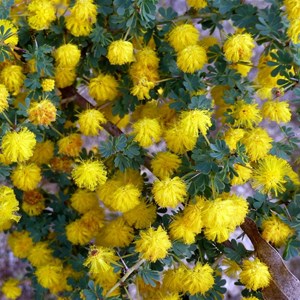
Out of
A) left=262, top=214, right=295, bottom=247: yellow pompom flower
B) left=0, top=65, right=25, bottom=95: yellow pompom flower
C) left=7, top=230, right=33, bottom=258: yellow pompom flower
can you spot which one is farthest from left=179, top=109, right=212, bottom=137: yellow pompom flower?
left=7, top=230, right=33, bottom=258: yellow pompom flower

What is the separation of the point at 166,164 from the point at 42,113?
0.23 m

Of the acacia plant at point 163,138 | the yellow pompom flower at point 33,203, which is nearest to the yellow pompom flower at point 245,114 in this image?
the acacia plant at point 163,138

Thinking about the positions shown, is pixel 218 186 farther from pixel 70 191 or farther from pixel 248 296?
pixel 70 191

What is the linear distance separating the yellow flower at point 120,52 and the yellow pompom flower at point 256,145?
247 mm

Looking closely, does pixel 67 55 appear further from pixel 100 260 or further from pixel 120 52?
pixel 100 260

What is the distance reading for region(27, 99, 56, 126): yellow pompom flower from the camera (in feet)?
2.91

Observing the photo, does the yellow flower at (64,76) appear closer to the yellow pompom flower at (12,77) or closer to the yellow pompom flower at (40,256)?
the yellow pompom flower at (12,77)

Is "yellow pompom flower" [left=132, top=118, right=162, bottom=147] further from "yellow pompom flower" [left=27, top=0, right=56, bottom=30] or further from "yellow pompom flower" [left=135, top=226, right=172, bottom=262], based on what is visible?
"yellow pompom flower" [left=27, top=0, right=56, bottom=30]

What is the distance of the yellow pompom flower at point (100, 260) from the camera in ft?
2.73

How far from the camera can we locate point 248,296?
3.12 ft

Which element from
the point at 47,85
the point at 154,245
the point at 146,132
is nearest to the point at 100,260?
A: the point at 154,245

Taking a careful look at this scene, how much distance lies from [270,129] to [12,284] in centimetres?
90

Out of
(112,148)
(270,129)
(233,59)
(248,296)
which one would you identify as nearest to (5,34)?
(112,148)

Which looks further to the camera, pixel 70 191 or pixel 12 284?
pixel 12 284
